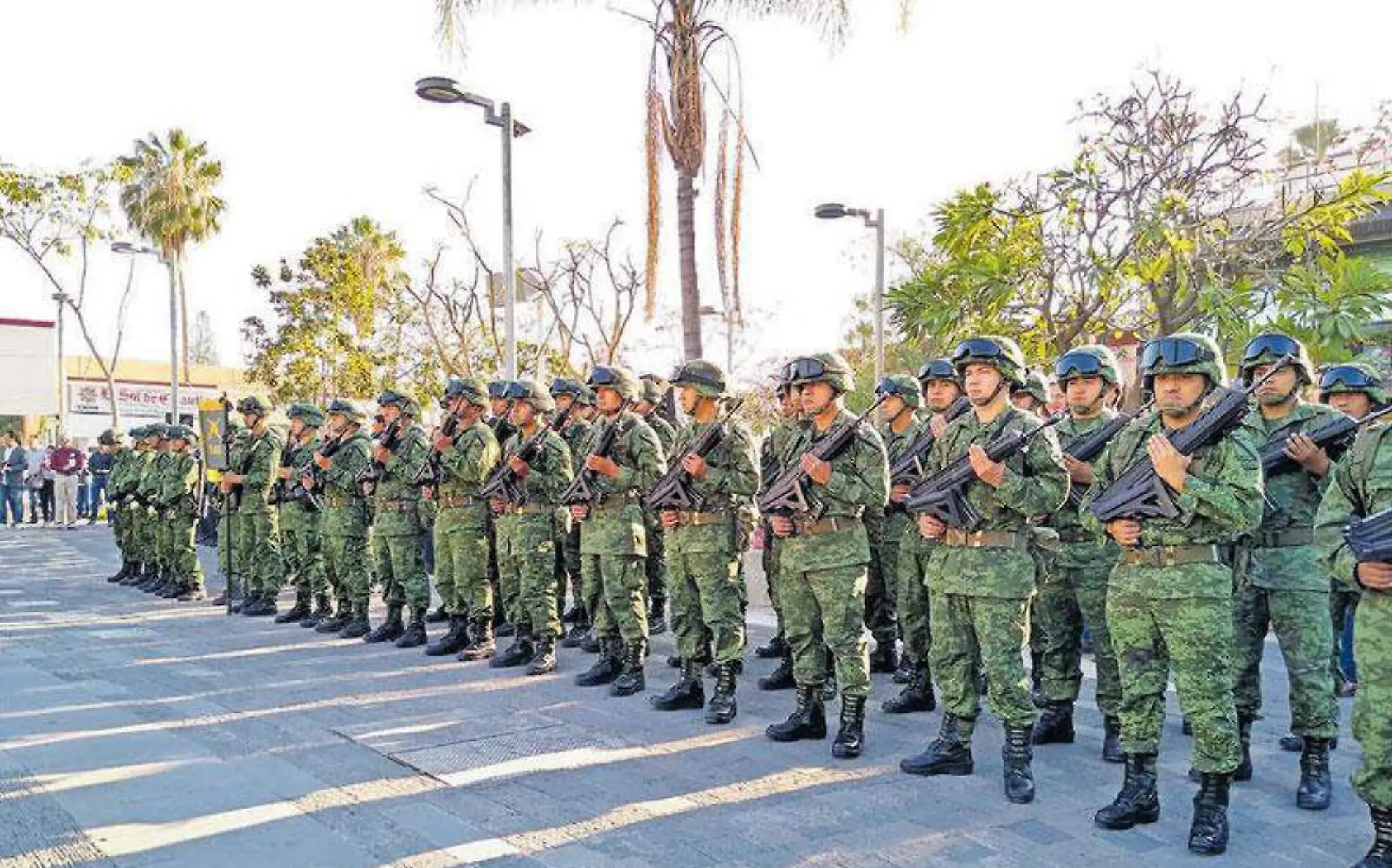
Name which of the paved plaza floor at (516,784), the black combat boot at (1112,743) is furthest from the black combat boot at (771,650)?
the black combat boot at (1112,743)

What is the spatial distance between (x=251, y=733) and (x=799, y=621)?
3144 mm

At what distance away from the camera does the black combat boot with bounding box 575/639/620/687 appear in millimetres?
7875

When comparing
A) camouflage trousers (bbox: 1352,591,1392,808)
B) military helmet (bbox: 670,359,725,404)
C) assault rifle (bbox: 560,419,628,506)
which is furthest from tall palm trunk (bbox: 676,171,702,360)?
camouflage trousers (bbox: 1352,591,1392,808)

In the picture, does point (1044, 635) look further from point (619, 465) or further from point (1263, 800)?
point (619, 465)

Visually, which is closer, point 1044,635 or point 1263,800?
point 1263,800

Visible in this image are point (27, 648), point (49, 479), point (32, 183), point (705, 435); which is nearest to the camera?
point (705, 435)

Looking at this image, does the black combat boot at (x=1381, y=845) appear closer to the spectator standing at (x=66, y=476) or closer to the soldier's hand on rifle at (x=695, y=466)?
the soldier's hand on rifle at (x=695, y=466)

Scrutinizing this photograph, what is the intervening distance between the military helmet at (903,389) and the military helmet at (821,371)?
44.2 inches

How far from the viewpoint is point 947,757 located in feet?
18.5

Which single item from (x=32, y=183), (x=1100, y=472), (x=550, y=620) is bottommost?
(x=550, y=620)

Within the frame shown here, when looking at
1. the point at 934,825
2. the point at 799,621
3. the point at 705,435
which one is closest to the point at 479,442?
the point at 705,435

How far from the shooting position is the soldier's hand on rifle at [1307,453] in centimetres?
557

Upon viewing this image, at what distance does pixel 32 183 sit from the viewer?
26641 mm

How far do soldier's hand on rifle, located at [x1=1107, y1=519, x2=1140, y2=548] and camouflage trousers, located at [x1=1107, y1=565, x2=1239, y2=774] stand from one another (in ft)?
0.44
